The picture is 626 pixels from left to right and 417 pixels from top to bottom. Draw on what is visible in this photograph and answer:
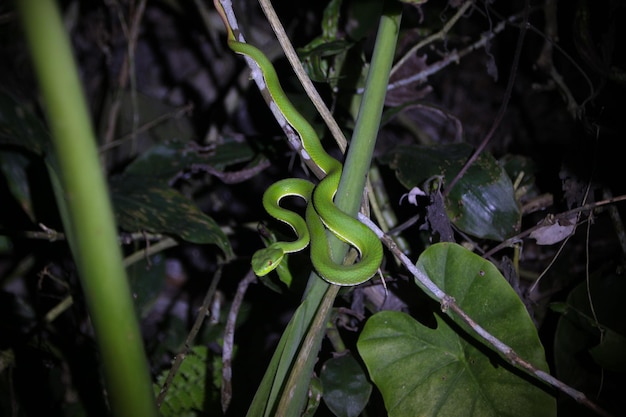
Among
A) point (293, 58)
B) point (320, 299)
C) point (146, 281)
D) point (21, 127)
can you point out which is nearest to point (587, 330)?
point (320, 299)

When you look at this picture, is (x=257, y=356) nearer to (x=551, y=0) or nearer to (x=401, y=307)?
(x=401, y=307)

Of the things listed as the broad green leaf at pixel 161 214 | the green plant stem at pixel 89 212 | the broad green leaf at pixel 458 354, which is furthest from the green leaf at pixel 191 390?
the green plant stem at pixel 89 212

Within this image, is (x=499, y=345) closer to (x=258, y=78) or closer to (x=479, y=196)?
(x=479, y=196)

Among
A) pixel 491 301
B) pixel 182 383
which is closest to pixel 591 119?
pixel 491 301

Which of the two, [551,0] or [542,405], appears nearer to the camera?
[542,405]

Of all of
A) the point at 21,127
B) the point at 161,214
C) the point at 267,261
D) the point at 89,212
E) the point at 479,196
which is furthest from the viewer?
the point at 21,127

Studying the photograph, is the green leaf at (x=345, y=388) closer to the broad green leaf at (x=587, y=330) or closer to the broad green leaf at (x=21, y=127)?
the broad green leaf at (x=587, y=330)
